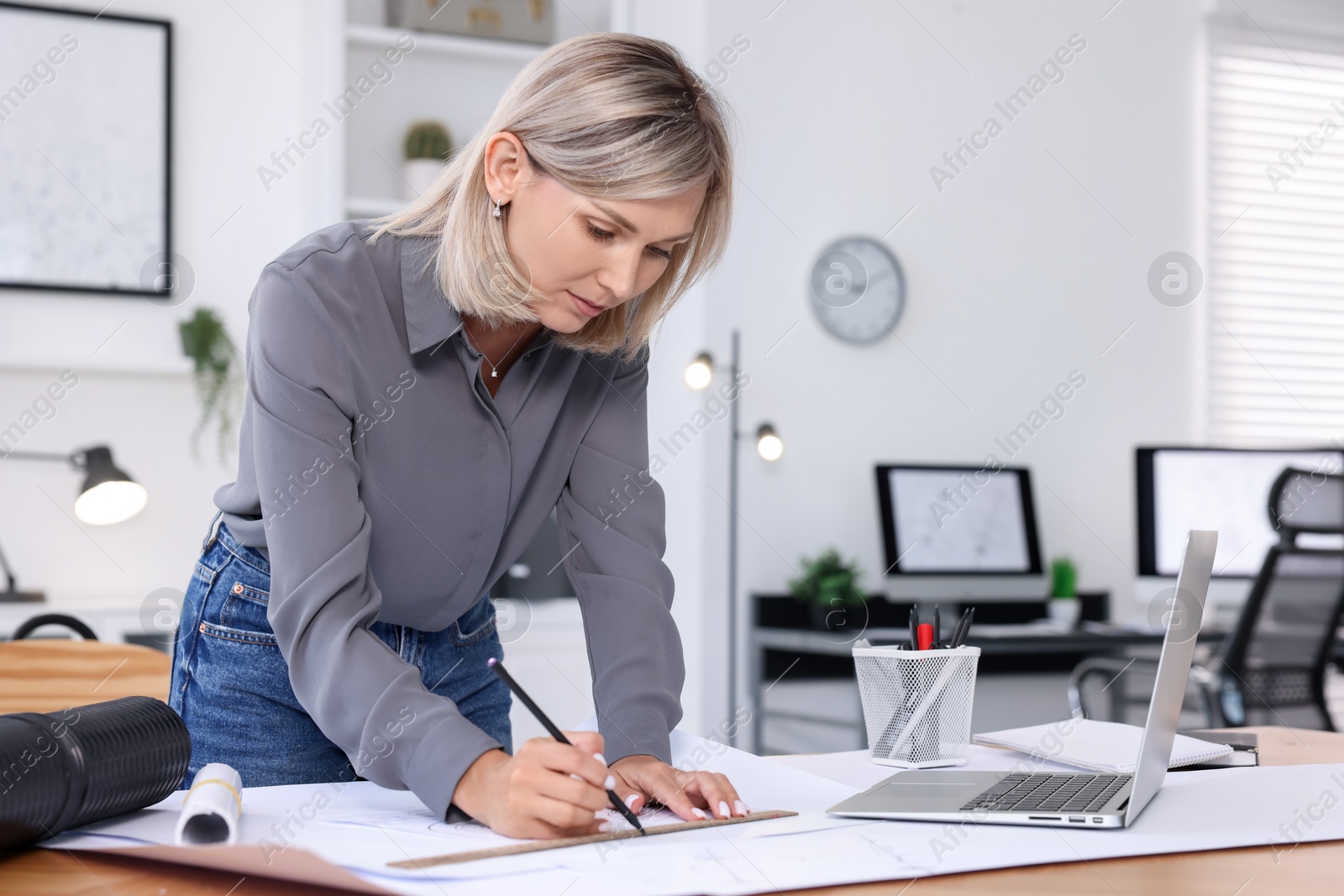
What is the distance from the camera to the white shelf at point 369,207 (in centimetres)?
335

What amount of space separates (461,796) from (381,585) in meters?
0.32

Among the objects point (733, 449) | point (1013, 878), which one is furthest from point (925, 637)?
point (733, 449)

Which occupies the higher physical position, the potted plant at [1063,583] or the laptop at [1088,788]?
the laptop at [1088,788]

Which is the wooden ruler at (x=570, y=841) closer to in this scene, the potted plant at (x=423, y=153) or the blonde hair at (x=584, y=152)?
the blonde hair at (x=584, y=152)

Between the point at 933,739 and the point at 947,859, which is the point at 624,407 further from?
the point at 947,859

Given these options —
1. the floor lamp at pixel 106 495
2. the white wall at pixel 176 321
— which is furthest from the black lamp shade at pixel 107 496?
the white wall at pixel 176 321

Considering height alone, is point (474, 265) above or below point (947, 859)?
above

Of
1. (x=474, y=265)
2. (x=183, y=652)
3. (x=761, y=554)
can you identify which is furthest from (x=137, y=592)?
(x=474, y=265)

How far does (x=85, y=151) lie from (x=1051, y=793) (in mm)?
3273

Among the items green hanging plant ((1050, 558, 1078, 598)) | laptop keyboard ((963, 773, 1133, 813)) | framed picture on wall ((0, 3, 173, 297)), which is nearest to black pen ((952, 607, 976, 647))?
laptop keyboard ((963, 773, 1133, 813))

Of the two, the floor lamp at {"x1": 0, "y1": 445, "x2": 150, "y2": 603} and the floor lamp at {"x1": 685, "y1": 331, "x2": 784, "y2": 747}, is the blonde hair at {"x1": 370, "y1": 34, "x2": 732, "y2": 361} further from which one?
the floor lamp at {"x1": 685, "y1": 331, "x2": 784, "y2": 747}

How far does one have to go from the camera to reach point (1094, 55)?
406cm

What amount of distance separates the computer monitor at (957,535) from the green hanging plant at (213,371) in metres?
1.88

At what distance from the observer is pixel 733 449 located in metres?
3.31
